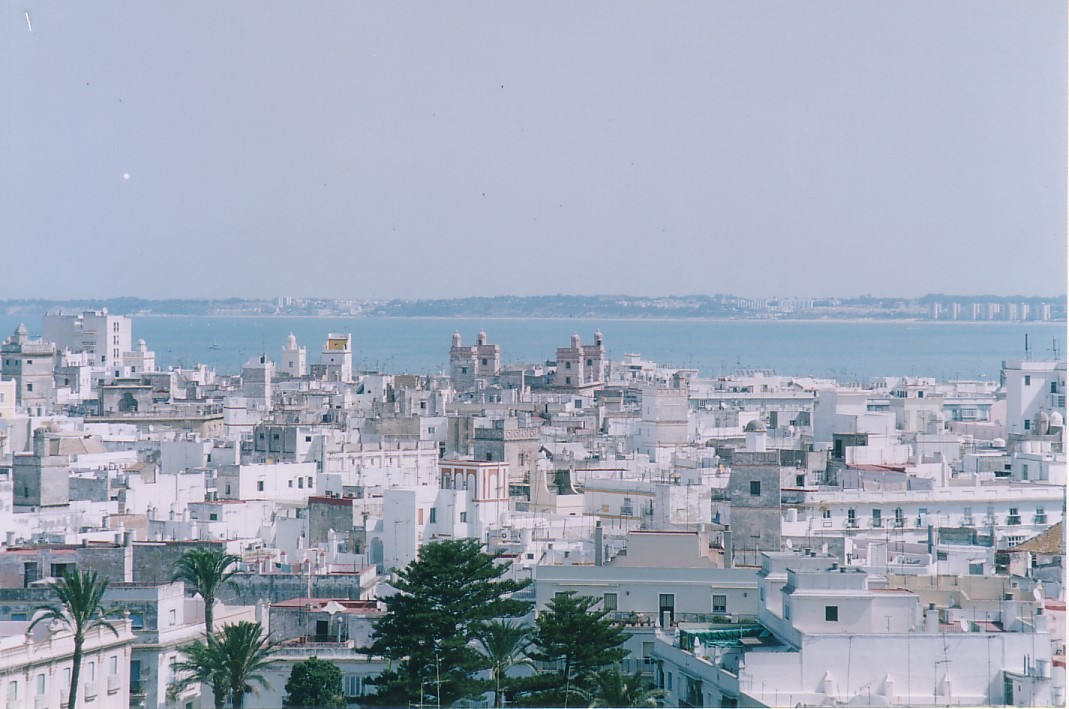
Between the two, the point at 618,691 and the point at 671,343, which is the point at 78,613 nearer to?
the point at 618,691

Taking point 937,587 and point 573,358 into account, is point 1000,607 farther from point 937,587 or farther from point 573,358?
point 573,358

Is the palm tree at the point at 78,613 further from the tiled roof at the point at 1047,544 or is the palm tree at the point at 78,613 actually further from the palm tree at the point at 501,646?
the tiled roof at the point at 1047,544

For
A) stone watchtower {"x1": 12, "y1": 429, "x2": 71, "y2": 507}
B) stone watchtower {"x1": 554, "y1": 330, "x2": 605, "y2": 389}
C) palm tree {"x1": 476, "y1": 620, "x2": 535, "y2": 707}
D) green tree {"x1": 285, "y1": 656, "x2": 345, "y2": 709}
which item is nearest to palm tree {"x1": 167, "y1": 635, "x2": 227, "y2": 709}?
green tree {"x1": 285, "y1": 656, "x2": 345, "y2": 709}

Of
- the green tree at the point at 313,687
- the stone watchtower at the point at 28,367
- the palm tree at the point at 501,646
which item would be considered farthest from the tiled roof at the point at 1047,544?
the stone watchtower at the point at 28,367

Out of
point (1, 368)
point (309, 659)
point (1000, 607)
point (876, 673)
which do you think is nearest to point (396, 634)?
point (309, 659)

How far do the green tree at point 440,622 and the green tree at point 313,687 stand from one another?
0.74 feet

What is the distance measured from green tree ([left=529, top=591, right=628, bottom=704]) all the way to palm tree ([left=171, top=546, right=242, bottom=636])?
6.08 ft

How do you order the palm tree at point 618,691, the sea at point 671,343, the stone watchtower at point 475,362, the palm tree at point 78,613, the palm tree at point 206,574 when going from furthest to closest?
the sea at point 671,343 < the stone watchtower at point 475,362 < the palm tree at point 206,574 < the palm tree at point 78,613 < the palm tree at point 618,691

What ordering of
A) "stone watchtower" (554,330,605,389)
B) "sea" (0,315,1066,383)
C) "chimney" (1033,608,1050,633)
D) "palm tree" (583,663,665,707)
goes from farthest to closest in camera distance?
"sea" (0,315,1066,383), "stone watchtower" (554,330,605,389), "chimney" (1033,608,1050,633), "palm tree" (583,663,665,707)

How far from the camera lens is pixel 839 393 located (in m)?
26.7

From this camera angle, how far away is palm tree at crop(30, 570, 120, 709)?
10203 millimetres

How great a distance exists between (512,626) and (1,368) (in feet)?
88.3

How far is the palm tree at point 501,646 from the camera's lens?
10.4 m

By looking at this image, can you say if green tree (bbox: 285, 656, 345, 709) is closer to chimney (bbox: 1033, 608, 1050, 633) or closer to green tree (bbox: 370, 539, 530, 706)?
green tree (bbox: 370, 539, 530, 706)
